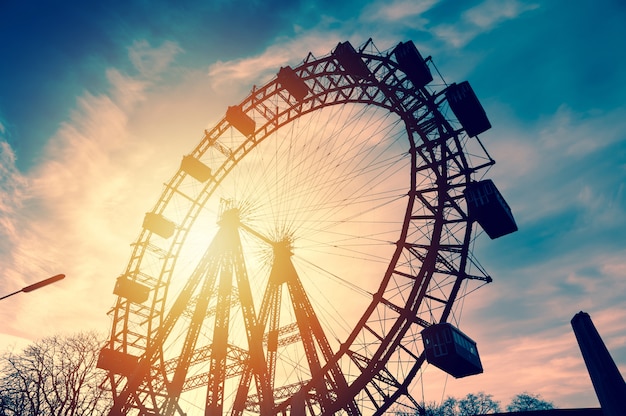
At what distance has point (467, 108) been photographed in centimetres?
2100

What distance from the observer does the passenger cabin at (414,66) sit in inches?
833

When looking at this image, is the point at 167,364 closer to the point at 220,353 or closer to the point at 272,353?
the point at 272,353

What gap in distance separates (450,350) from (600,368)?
10.3 metres

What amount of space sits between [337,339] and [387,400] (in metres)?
3.81

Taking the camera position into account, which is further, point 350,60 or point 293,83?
point 293,83

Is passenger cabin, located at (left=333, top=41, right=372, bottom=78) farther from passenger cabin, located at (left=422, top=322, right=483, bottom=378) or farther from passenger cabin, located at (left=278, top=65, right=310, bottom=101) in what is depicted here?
passenger cabin, located at (left=422, top=322, right=483, bottom=378)

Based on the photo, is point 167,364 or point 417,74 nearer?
point 417,74

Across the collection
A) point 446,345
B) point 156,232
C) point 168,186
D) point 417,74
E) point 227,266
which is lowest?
point 446,345

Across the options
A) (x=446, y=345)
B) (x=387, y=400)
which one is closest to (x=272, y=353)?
(x=387, y=400)

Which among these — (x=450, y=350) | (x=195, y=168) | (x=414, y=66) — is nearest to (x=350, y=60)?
(x=414, y=66)

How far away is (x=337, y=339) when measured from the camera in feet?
60.5

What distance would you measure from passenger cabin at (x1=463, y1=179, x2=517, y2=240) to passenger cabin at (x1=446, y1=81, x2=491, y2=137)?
3.90m

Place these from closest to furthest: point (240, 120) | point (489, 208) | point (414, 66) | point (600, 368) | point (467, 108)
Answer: point (600, 368), point (489, 208), point (467, 108), point (414, 66), point (240, 120)

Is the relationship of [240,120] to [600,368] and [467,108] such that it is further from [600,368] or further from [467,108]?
[600,368]
